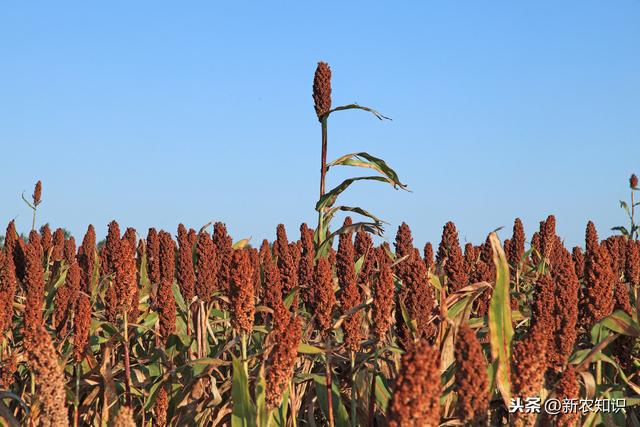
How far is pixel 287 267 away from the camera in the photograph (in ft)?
18.5

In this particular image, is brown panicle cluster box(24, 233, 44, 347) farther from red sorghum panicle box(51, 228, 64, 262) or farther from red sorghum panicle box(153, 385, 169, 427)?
red sorghum panicle box(51, 228, 64, 262)

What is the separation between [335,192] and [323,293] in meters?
2.48

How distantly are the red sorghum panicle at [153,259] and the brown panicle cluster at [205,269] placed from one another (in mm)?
885

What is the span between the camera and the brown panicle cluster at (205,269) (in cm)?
620

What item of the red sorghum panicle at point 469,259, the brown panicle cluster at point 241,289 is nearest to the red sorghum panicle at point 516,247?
the red sorghum panicle at point 469,259

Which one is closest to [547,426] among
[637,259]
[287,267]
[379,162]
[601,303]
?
[601,303]

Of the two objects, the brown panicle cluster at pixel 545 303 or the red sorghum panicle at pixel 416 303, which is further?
the red sorghum panicle at pixel 416 303

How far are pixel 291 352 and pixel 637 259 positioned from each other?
465 centimetres

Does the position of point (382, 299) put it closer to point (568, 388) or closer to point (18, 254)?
point (568, 388)

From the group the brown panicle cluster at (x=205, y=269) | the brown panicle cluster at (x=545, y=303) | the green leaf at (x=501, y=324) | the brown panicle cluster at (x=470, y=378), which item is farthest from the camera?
the brown panicle cluster at (x=205, y=269)

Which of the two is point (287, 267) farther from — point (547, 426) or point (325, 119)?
point (547, 426)

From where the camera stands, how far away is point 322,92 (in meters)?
6.83

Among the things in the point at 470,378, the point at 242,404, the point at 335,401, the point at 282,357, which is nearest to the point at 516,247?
the point at 335,401

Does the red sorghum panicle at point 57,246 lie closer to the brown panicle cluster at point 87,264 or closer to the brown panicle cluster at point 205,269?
the brown panicle cluster at point 87,264
